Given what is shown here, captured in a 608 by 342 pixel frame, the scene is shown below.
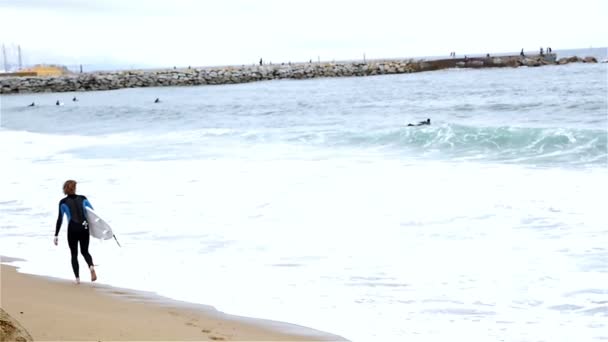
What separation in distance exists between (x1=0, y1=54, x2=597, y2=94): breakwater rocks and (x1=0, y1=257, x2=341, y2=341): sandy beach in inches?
2590

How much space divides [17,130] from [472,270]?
89.5 feet

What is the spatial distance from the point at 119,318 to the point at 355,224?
15.9 feet

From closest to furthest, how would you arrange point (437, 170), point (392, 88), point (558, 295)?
point (558, 295), point (437, 170), point (392, 88)

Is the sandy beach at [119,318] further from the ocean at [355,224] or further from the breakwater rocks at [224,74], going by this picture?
the breakwater rocks at [224,74]

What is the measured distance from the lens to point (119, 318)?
20.5 feet

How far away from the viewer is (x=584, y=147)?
59.8ft

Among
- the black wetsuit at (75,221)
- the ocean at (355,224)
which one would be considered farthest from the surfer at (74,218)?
the ocean at (355,224)

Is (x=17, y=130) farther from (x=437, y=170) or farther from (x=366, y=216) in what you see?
(x=366, y=216)

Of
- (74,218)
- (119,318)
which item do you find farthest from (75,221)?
(119,318)

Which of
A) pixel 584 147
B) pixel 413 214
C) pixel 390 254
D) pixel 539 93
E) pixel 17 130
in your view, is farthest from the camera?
pixel 539 93

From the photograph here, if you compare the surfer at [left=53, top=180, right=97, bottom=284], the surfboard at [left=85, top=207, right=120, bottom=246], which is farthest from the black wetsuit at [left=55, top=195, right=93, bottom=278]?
the surfboard at [left=85, top=207, right=120, bottom=246]

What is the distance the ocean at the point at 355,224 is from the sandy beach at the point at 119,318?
12.8 inches

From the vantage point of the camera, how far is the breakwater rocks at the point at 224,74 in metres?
70.9

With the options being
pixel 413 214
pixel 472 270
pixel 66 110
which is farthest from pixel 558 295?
pixel 66 110
